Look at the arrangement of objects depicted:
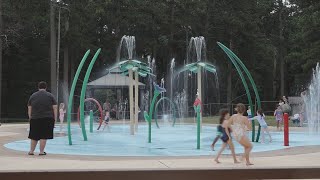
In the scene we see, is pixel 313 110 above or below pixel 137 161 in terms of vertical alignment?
above

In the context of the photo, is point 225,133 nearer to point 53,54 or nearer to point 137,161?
point 137,161

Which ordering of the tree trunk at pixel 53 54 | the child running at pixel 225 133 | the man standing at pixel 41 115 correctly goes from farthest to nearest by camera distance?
the tree trunk at pixel 53 54
the man standing at pixel 41 115
the child running at pixel 225 133

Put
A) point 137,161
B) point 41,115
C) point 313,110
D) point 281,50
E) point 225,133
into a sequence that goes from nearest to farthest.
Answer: point 137,161 < point 225,133 < point 41,115 < point 313,110 < point 281,50

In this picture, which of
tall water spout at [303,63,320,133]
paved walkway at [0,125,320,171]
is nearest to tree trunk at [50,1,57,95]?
tall water spout at [303,63,320,133]

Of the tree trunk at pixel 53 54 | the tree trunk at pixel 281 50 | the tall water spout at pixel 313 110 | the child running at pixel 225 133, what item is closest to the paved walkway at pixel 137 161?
the child running at pixel 225 133

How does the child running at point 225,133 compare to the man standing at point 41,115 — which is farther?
the man standing at point 41,115

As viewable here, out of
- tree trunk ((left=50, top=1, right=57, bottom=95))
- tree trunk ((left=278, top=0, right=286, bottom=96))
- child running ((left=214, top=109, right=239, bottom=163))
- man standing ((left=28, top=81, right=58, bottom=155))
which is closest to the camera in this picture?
child running ((left=214, top=109, right=239, bottom=163))

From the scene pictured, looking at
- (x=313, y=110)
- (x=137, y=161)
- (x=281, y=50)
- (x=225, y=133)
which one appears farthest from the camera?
(x=281, y=50)

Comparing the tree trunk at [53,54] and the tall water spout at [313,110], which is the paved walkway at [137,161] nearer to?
the tall water spout at [313,110]

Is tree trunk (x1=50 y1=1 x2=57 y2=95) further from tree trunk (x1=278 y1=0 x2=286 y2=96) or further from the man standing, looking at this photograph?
the man standing

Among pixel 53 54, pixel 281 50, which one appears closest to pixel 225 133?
pixel 53 54

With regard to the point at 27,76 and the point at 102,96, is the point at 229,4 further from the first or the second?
the point at 27,76

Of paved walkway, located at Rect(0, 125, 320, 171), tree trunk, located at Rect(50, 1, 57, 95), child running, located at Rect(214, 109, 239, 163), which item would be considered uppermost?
tree trunk, located at Rect(50, 1, 57, 95)

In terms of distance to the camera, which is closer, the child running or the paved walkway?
the paved walkway
